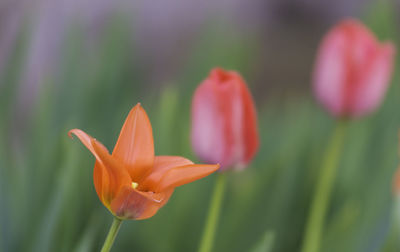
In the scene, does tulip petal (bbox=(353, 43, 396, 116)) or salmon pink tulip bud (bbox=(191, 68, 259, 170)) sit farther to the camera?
tulip petal (bbox=(353, 43, 396, 116))

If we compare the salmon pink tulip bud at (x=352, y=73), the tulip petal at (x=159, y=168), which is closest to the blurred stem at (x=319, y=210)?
the salmon pink tulip bud at (x=352, y=73)

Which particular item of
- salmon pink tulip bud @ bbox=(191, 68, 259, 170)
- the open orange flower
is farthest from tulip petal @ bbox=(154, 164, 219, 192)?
salmon pink tulip bud @ bbox=(191, 68, 259, 170)

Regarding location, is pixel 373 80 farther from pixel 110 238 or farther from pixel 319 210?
pixel 110 238

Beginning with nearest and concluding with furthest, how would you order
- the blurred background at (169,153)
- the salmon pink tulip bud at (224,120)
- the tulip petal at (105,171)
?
the tulip petal at (105,171), the salmon pink tulip bud at (224,120), the blurred background at (169,153)

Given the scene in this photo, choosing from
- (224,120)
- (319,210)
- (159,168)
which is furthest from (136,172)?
(319,210)

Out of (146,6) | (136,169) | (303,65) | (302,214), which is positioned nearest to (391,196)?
(302,214)

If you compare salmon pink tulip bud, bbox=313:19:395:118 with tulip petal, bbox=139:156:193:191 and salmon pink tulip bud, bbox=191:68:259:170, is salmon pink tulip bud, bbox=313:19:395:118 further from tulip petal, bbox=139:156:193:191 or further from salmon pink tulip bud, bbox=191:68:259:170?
tulip petal, bbox=139:156:193:191

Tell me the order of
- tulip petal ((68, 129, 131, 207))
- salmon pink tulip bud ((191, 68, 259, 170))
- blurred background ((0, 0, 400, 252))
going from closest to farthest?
tulip petal ((68, 129, 131, 207))
salmon pink tulip bud ((191, 68, 259, 170))
blurred background ((0, 0, 400, 252))

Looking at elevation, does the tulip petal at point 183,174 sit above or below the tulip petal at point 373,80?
below

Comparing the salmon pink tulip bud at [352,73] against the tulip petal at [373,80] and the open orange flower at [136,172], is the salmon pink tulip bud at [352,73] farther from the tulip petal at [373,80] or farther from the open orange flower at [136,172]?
the open orange flower at [136,172]
